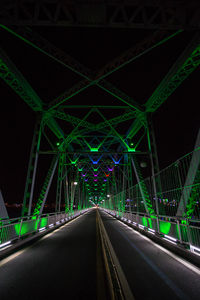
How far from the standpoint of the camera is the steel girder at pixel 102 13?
5848mm

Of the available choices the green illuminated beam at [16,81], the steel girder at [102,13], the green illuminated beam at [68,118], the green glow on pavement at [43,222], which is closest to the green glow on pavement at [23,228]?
the green glow on pavement at [43,222]

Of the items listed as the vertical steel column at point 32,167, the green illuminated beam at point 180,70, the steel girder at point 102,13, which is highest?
the green illuminated beam at point 180,70

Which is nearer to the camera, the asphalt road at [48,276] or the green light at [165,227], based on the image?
the asphalt road at [48,276]

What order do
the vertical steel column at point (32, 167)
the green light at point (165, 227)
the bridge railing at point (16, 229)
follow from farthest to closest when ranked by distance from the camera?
the vertical steel column at point (32, 167) < the green light at point (165, 227) < the bridge railing at point (16, 229)

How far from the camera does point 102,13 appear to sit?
6035mm

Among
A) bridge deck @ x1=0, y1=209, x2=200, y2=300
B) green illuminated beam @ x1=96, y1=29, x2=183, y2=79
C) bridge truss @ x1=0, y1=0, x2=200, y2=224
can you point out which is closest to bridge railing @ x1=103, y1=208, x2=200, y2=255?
bridge truss @ x1=0, y1=0, x2=200, y2=224

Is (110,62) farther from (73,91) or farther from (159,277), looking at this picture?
(159,277)

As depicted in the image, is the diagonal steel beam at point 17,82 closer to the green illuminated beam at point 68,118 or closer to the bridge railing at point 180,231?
the green illuminated beam at point 68,118

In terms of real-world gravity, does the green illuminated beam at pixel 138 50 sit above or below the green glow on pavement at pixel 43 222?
above

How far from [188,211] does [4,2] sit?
9382 mm

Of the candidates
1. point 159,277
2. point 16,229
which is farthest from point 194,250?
point 16,229

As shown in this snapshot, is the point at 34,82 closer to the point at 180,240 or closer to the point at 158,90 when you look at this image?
the point at 158,90

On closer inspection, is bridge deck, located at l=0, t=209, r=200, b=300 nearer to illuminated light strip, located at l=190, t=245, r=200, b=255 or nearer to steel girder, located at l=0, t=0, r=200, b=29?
illuminated light strip, located at l=190, t=245, r=200, b=255

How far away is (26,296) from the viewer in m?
3.38
